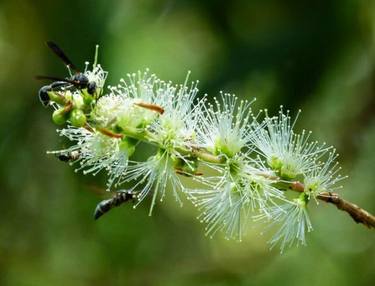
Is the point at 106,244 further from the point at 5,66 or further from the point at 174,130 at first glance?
the point at 174,130

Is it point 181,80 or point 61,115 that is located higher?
point 181,80

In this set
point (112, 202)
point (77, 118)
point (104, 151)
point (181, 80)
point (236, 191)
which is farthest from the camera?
point (181, 80)

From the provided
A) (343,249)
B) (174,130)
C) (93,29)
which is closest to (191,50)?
(93,29)

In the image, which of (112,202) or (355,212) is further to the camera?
(112,202)

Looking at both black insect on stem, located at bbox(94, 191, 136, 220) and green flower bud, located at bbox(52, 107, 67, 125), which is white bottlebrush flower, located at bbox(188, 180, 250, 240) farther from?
green flower bud, located at bbox(52, 107, 67, 125)

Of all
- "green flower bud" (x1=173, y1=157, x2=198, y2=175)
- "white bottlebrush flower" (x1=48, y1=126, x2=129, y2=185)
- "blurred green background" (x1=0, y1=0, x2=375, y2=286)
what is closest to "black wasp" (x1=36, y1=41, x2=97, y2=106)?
"white bottlebrush flower" (x1=48, y1=126, x2=129, y2=185)

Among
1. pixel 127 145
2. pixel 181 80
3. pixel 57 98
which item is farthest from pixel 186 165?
pixel 181 80

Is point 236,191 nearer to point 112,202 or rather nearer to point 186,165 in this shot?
point 186,165
